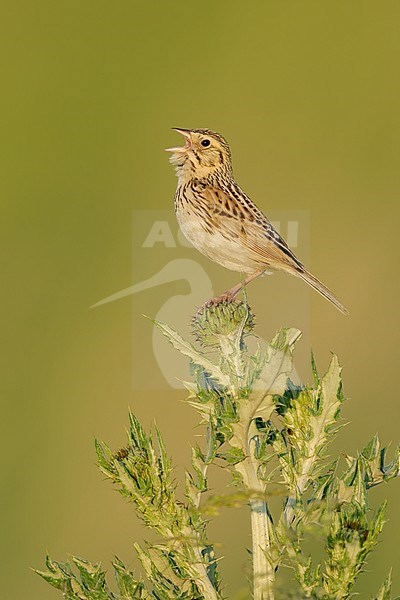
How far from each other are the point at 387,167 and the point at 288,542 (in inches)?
310

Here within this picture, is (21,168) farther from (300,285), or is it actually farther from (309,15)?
(300,285)

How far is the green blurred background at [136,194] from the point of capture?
307 inches

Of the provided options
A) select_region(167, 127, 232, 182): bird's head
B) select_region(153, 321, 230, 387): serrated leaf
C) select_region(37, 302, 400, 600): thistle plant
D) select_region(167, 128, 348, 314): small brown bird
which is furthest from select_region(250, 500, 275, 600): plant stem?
select_region(167, 127, 232, 182): bird's head

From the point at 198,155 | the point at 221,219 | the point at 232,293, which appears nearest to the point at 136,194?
the point at 198,155

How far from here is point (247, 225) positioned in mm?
4926

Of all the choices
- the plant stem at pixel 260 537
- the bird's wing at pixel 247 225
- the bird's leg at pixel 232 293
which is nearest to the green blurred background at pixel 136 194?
the bird's wing at pixel 247 225

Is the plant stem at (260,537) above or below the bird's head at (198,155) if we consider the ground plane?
below

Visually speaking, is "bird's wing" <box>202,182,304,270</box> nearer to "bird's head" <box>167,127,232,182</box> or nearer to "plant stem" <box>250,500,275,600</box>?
"bird's head" <box>167,127,232,182</box>

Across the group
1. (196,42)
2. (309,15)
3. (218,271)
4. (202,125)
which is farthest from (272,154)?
(218,271)

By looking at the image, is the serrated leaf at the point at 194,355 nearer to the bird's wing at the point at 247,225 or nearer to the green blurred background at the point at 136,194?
the bird's wing at the point at 247,225

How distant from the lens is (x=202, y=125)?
32.0 ft

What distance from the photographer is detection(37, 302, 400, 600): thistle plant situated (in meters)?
2.61

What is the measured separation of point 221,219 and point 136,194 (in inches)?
177

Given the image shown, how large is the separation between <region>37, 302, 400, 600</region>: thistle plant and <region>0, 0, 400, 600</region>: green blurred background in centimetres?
251
